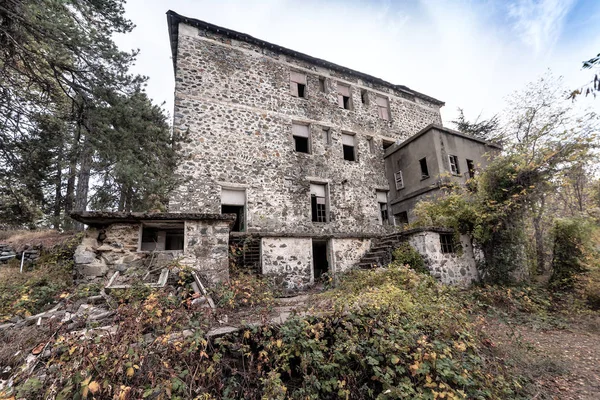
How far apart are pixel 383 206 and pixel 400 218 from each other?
1.05 m

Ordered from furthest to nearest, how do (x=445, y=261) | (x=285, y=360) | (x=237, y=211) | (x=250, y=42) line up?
(x=250, y=42) → (x=237, y=211) → (x=445, y=261) → (x=285, y=360)

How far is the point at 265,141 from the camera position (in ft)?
37.6

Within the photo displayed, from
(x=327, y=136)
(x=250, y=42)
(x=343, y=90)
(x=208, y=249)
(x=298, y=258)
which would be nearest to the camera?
(x=208, y=249)

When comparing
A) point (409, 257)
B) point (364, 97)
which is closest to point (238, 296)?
point (409, 257)

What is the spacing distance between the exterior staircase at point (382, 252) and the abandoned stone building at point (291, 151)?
0.92 feet

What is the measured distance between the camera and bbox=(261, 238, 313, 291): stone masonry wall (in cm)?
850

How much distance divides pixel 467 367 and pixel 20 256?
11.2m

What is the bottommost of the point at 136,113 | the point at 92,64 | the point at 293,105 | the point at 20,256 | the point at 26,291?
the point at 26,291

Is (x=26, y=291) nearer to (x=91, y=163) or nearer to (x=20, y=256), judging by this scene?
(x=20, y=256)

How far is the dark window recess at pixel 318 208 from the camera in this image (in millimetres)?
11906

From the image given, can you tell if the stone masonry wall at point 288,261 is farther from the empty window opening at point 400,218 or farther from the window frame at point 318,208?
the empty window opening at point 400,218

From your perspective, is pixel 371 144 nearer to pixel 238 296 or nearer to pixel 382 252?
pixel 382 252

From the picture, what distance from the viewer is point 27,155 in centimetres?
771

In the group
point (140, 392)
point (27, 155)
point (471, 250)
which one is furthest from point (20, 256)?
point (471, 250)
